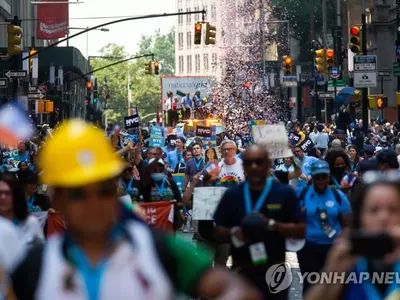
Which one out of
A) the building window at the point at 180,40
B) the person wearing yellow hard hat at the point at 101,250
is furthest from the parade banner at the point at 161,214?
the building window at the point at 180,40

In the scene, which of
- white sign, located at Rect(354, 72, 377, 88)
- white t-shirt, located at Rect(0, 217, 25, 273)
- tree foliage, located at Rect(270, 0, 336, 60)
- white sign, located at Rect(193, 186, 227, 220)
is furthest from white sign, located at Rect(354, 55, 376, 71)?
tree foliage, located at Rect(270, 0, 336, 60)

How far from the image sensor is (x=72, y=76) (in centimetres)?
8781

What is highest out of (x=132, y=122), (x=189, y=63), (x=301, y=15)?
(x=189, y=63)

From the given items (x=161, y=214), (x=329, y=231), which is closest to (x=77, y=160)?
(x=329, y=231)

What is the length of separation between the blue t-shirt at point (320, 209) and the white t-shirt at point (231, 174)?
348 centimetres

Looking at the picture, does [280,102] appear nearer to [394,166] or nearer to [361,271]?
[394,166]

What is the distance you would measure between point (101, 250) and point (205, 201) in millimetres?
8079

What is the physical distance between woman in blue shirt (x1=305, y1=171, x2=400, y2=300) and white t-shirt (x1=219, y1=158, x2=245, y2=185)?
346 inches

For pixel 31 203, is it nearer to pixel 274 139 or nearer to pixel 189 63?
pixel 274 139

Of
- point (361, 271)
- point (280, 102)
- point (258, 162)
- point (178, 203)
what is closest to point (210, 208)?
point (178, 203)

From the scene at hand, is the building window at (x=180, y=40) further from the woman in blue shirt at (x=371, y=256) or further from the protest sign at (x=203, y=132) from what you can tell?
the woman in blue shirt at (x=371, y=256)

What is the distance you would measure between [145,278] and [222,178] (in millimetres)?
9887

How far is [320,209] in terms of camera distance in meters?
9.88

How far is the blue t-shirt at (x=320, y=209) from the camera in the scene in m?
9.80
